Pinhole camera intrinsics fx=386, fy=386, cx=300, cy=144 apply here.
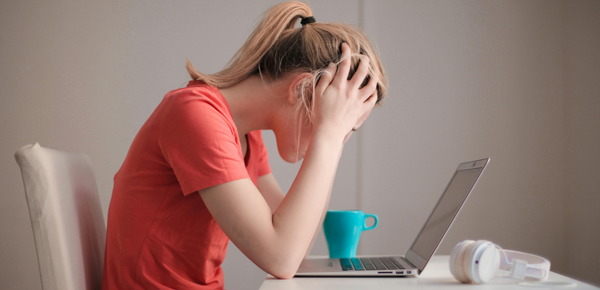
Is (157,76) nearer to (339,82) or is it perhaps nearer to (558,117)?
(339,82)

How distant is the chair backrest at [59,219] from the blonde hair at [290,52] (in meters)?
0.30

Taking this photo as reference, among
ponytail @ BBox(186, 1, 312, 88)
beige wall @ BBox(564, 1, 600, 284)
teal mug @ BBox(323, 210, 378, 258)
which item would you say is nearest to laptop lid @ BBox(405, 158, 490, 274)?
teal mug @ BBox(323, 210, 378, 258)

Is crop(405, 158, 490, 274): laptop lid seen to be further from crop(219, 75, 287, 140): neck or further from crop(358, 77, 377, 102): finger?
crop(219, 75, 287, 140): neck

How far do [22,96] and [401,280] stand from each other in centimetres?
147

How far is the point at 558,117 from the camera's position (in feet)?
4.60

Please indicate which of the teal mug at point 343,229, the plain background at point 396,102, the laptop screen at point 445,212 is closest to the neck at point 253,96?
the teal mug at point 343,229

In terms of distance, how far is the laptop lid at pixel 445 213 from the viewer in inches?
25.5

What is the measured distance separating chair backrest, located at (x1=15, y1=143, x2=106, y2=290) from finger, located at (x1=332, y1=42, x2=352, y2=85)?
0.51 meters

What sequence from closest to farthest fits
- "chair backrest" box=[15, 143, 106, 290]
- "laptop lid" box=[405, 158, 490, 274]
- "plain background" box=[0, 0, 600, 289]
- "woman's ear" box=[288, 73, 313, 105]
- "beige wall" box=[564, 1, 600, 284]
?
1. "chair backrest" box=[15, 143, 106, 290]
2. "laptop lid" box=[405, 158, 490, 274]
3. "woman's ear" box=[288, 73, 313, 105]
4. "beige wall" box=[564, 1, 600, 284]
5. "plain background" box=[0, 0, 600, 289]

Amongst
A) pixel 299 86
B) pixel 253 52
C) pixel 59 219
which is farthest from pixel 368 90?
pixel 59 219

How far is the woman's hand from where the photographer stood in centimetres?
Result: 73

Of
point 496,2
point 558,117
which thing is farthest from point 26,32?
point 558,117

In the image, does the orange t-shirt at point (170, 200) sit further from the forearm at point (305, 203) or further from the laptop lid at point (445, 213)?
the laptop lid at point (445, 213)

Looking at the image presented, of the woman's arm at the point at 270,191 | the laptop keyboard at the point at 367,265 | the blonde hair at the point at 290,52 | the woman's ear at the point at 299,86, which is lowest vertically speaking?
the laptop keyboard at the point at 367,265
